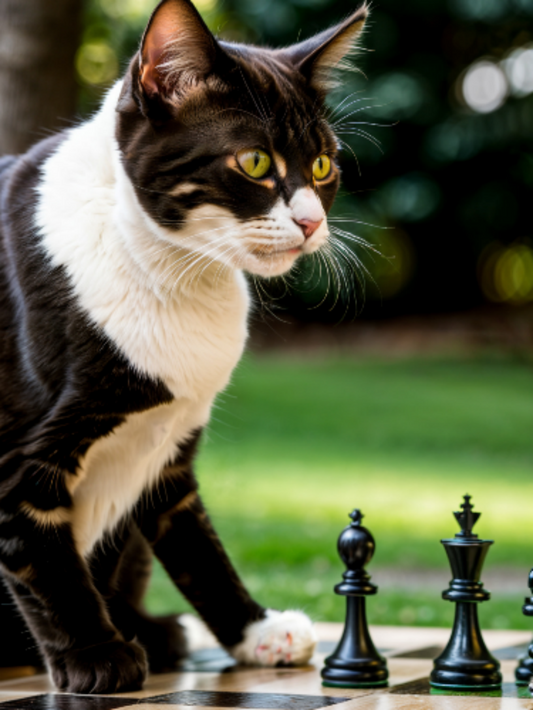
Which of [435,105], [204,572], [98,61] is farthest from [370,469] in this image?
[98,61]

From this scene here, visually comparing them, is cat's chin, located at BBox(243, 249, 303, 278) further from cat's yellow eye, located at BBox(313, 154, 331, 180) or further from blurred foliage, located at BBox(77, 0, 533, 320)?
blurred foliage, located at BBox(77, 0, 533, 320)

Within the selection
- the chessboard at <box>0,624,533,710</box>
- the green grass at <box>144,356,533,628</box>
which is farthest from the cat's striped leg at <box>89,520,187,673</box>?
the green grass at <box>144,356,533,628</box>

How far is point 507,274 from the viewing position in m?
13.6

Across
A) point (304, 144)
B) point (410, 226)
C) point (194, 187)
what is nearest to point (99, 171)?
point (194, 187)

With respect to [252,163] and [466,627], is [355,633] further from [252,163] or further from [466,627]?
[252,163]

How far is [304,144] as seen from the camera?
6.88 ft

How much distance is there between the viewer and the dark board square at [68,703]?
5.98 ft

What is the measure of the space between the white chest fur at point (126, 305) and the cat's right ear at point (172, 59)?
171 millimetres

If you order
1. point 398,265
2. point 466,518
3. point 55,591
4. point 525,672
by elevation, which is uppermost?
point 398,265

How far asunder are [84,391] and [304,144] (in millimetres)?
716

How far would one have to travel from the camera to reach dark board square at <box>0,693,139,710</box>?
1823 millimetres

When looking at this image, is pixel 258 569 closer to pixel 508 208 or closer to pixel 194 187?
pixel 194 187

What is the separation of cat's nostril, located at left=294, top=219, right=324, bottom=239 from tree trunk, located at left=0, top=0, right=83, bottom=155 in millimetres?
1997

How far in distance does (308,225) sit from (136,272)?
0.39 meters
